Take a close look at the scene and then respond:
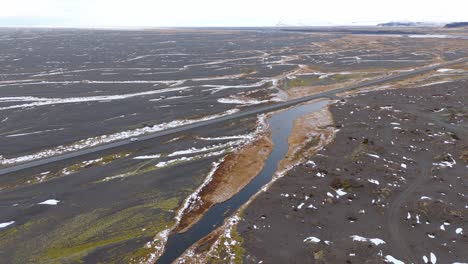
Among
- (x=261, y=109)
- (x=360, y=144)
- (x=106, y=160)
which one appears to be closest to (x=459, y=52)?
(x=261, y=109)

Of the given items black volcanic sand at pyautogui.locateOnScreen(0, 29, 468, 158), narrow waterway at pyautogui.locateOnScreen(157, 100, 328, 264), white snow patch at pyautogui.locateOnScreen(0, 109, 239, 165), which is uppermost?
black volcanic sand at pyautogui.locateOnScreen(0, 29, 468, 158)

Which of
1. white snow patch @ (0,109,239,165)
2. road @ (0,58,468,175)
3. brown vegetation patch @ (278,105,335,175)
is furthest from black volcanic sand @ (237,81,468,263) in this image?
white snow patch @ (0,109,239,165)

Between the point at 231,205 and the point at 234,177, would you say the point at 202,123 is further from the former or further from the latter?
the point at 231,205

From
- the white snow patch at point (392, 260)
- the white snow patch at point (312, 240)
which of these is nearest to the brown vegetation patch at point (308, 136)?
the white snow patch at point (312, 240)

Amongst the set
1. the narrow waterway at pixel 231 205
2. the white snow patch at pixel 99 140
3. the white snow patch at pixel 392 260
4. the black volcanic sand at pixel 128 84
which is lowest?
the narrow waterway at pixel 231 205

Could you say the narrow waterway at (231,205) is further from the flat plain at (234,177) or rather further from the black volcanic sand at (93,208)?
the black volcanic sand at (93,208)

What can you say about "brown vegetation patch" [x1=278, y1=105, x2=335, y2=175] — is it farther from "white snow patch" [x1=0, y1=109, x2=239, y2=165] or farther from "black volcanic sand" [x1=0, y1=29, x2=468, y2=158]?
"black volcanic sand" [x1=0, y1=29, x2=468, y2=158]

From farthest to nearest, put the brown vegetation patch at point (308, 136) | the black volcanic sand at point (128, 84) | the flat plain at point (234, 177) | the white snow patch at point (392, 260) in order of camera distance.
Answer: the black volcanic sand at point (128, 84) → the brown vegetation patch at point (308, 136) → the flat plain at point (234, 177) → the white snow patch at point (392, 260)
